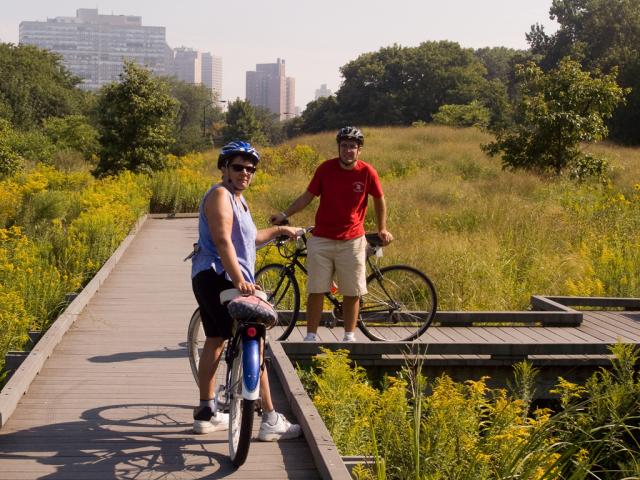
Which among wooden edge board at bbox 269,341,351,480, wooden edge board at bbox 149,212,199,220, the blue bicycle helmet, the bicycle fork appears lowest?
wooden edge board at bbox 149,212,199,220

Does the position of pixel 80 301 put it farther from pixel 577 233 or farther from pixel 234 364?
pixel 577 233

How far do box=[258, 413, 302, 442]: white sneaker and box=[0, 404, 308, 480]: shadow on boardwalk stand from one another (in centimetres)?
24

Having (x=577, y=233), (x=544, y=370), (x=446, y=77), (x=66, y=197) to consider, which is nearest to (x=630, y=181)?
(x=577, y=233)

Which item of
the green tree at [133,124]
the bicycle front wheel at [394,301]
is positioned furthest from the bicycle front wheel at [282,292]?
the green tree at [133,124]

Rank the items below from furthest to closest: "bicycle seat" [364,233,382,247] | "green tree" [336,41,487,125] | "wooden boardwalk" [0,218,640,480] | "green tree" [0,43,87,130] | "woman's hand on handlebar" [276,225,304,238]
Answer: "green tree" [336,41,487,125]
"green tree" [0,43,87,130]
"bicycle seat" [364,233,382,247]
"woman's hand on handlebar" [276,225,304,238]
"wooden boardwalk" [0,218,640,480]

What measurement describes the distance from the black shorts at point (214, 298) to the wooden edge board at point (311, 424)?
71 cm

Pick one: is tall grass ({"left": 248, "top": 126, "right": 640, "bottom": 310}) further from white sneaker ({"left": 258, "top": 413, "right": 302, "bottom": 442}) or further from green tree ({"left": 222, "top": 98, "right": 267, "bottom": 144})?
green tree ({"left": 222, "top": 98, "right": 267, "bottom": 144})

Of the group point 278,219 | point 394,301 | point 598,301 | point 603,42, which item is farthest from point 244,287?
point 603,42

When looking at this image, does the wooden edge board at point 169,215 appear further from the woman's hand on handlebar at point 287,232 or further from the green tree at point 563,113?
the woman's hand on handlebar at point 287,232

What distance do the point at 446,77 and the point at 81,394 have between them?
82.5 meters

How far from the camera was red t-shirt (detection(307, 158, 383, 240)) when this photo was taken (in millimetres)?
7871

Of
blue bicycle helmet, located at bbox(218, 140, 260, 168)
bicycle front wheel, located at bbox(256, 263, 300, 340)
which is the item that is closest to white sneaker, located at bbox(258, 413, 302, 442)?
blue bicycle helmet, located at bbox(218, 140, 260, 168)

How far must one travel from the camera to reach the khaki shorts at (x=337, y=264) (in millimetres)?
8102

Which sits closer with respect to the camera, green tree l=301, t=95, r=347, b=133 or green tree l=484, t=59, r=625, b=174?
green tree l=484, t=59, r=625, b=174
